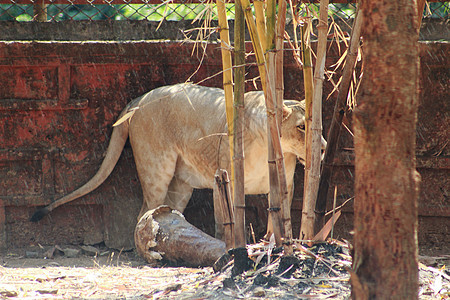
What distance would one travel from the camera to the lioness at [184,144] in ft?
12.5

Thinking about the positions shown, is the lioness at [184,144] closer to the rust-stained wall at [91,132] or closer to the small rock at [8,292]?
the rust-stained wall at [91,132]

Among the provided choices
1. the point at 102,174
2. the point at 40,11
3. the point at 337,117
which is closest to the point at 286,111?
the point at 337,117

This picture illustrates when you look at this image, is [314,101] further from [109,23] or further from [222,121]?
[109,23]

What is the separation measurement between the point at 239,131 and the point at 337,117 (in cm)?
52

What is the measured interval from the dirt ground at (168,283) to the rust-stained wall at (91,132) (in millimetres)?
724

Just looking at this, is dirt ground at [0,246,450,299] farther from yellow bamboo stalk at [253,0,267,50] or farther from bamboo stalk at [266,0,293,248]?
yellow bamboo stalk at [253,0,267,50]

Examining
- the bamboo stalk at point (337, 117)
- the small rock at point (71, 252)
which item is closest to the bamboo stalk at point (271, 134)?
the bamboo stalk at point (337, 117)

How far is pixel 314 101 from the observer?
8.18 feet

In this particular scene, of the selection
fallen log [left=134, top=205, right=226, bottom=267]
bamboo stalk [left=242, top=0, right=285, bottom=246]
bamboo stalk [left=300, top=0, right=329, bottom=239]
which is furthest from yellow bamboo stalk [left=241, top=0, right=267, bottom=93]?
fallen log [left=134, top=205, right=226, bottom=267]

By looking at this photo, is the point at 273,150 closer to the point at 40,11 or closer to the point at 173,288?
the point at 173,288

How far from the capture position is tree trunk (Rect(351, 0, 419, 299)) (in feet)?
4.77

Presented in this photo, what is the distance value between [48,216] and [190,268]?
1.66m

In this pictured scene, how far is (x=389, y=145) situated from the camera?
1468 millimetres

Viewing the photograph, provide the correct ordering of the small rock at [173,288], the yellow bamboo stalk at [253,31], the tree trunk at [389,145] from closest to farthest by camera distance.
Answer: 1. the tree trunk at [389,145]
2. the yellow bamboo stalk at [253,31]
3. the small rock at [173,288]
